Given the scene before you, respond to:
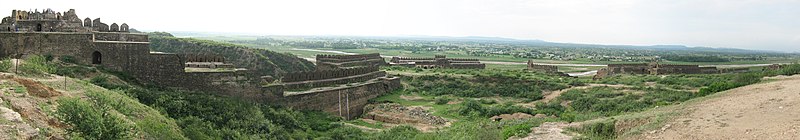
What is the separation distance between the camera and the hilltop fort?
684 inches

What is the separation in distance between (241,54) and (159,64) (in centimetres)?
3560

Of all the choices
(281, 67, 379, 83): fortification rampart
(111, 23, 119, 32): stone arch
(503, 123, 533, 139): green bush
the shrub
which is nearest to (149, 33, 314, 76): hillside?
(281, 67, 379, 83): fortification rampart

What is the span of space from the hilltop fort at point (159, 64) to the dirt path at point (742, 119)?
1316 cm

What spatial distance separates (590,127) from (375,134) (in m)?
6.93

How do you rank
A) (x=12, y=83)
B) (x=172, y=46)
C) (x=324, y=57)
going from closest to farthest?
(x=12, y=83) → (x=324, y=57) → (x=172, y=46)

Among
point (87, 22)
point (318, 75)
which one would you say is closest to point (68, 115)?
point (318, 75)

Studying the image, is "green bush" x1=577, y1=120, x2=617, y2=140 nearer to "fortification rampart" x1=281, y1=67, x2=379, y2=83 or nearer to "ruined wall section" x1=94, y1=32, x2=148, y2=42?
"fortification rampart" x1=281, y1=67, x2=379, y2=83

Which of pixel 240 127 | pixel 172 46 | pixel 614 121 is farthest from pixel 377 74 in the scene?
pixel 172 46

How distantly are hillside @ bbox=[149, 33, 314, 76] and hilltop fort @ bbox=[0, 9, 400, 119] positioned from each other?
2436 centimetres

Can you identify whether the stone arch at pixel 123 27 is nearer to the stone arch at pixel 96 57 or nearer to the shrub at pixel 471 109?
the stone arch at pixel 96 57

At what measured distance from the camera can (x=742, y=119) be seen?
11773mm

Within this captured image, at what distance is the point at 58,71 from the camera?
15422 mm

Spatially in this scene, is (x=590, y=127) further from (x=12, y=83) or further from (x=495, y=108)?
(x=12, y=83)

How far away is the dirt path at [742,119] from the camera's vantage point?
10492 mm
